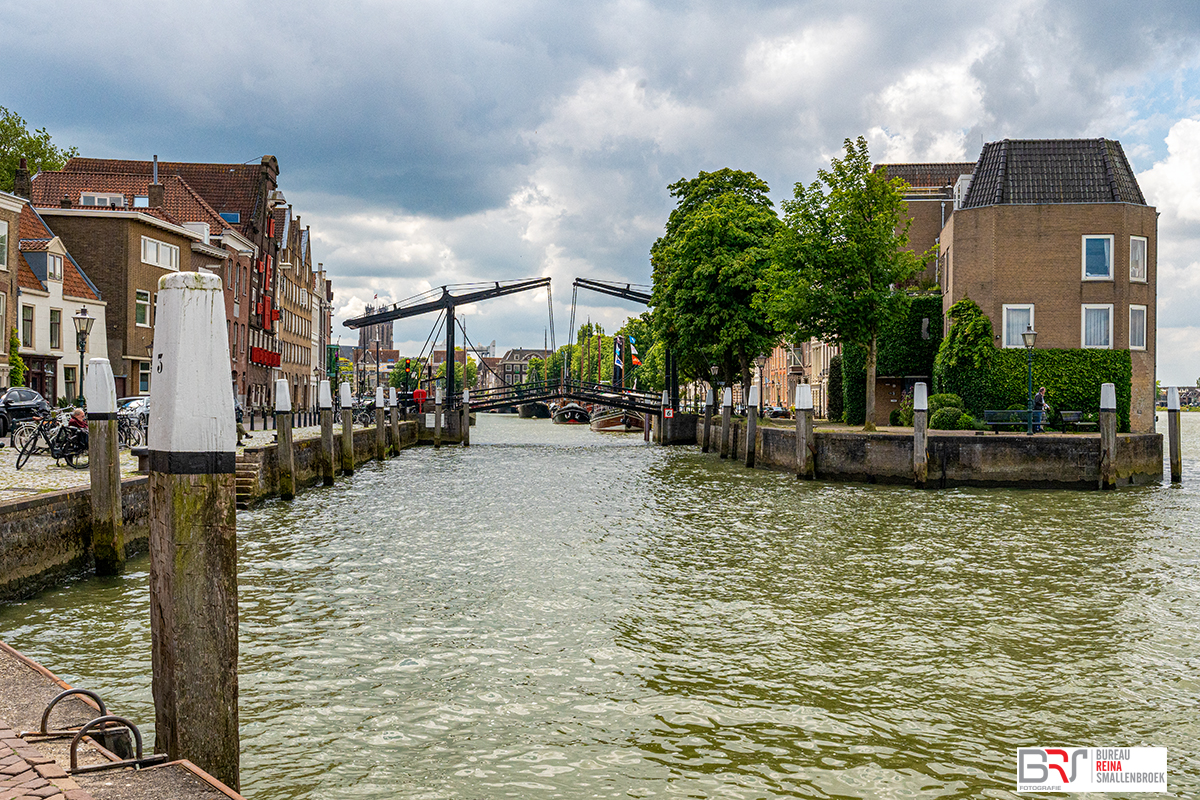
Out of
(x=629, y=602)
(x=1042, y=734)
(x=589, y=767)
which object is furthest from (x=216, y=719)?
(x=629, y=602)

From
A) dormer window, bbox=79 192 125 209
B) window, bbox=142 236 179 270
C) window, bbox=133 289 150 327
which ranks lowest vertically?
window, bbox=133 289 150 327

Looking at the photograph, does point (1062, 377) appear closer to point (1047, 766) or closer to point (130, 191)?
point (1047, 766)

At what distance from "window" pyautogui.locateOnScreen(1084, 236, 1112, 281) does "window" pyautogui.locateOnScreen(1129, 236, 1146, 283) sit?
0.86 meters

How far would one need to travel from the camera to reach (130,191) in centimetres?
5681

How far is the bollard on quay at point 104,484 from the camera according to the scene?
45.4ft

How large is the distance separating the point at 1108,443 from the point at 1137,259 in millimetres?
14389

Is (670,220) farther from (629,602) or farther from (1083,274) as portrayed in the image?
(629,602)

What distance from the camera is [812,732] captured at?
8.16 m

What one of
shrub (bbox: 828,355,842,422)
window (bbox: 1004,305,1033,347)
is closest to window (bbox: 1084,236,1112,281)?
window (bbox: 1004,305,1033,347)

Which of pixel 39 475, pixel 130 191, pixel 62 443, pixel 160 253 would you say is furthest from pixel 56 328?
pixel 39 475

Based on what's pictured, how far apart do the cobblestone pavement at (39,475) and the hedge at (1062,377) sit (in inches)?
1170

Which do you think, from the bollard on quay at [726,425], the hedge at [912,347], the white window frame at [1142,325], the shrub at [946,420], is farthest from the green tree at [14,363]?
the white window frame at [1142,325]

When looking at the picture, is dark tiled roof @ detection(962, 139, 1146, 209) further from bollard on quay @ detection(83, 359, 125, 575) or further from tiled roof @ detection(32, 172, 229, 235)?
tiled roof @ detection(32, 172, 229, 235)

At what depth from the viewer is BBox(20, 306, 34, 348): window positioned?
4159 cm
